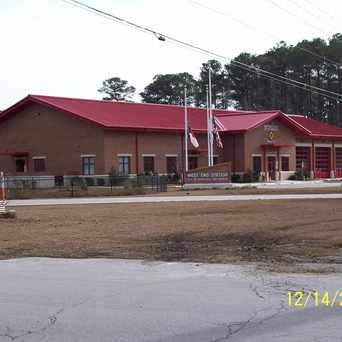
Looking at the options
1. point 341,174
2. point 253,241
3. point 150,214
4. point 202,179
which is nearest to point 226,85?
point 341,174

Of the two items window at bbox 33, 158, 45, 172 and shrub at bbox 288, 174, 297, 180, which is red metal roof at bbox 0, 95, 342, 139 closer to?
shrub at bbox 288, 174, 297, 180

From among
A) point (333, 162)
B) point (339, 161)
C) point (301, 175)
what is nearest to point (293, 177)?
point (301, 175)

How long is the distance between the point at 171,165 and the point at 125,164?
4913mm

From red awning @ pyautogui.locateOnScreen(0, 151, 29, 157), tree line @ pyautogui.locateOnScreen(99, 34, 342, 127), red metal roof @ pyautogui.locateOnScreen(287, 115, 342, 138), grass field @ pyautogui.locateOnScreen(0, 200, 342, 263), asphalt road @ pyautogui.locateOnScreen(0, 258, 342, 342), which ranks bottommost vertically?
asphalt road @ pyautogui.locateOnScreen(0, 258, 342, 342)

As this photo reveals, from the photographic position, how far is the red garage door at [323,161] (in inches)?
2643

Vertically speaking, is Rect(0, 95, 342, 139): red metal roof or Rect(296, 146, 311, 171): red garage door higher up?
Rect(0, 95, 342, 139): red metal roof

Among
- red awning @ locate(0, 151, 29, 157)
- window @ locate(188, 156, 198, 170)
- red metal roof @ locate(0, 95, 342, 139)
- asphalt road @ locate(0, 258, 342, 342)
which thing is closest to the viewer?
asphalt road @ locate(0, 258, 342, 342)

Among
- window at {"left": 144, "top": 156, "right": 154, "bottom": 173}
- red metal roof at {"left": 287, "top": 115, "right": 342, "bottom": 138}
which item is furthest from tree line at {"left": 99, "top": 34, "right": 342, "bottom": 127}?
window at {"left": 144, "top": 156, "right": 154, "bottom": 173}

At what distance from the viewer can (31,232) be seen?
18234 millimetres

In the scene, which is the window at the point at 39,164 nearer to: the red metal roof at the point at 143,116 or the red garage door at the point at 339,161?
the red metal roof at the point at 143,116

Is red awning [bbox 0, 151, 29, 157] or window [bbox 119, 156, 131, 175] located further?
red awning [bbox 0, 151, 29, 157]

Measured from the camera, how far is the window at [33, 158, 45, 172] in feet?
180

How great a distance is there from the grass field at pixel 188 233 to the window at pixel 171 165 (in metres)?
30.7

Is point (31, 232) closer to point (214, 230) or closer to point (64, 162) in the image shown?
point (214, 230)
